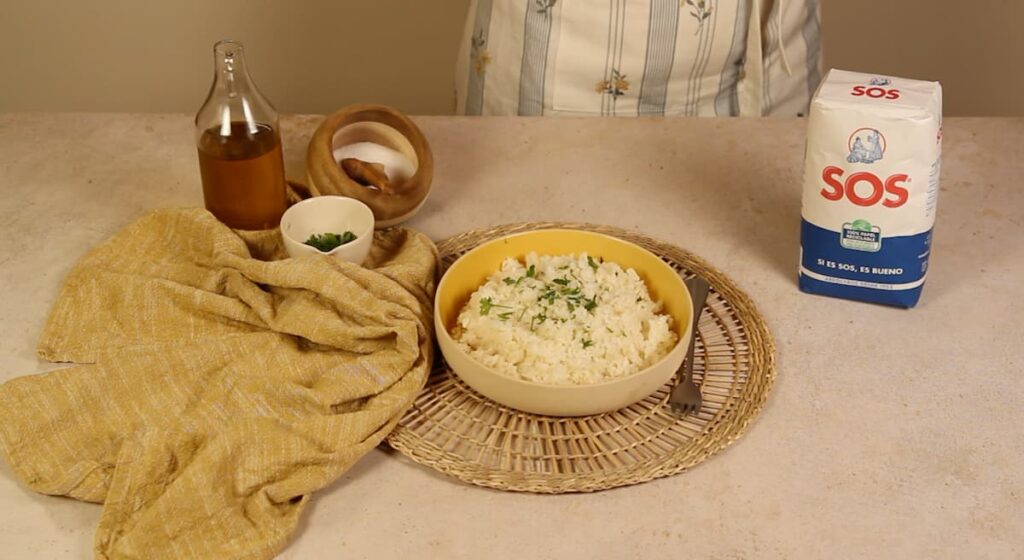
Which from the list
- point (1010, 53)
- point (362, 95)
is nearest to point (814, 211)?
point (1010, 53)

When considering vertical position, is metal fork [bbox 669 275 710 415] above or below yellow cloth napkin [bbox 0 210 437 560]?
below

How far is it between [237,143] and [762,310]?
63cm

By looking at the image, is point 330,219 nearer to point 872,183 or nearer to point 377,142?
point 377,142

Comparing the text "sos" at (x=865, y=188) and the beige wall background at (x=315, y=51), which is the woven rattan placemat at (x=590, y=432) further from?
the beige wall background at (x=315, y=51)

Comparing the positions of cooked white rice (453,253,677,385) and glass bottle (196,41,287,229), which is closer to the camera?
cooked white rice (453,253,677,385)

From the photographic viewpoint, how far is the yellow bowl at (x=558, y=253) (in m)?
1.06

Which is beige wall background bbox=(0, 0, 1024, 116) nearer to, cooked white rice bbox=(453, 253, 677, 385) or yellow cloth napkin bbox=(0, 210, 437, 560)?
yellow cloth napkin bbox=(0, 210, 437, 560)

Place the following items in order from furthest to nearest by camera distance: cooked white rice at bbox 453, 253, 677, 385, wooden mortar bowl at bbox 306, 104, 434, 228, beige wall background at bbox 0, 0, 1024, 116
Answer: beige wall background at bbox 0, 0, 1024, 116 < wooden mortar bowl at bbox 306, 104, 434, 228 < cooked white rice at bbox 453, 253, 677, 385

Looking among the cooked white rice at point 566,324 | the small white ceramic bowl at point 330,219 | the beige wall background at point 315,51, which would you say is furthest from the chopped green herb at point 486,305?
the beige wall background at point 315,51

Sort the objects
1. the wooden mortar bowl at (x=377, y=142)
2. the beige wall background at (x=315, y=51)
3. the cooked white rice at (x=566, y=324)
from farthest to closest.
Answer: the beige wall background at (x=315, y=51) < the wooden mortar bowl at (x=377, y=142) < the cooked white rice at (x=566, y=324)

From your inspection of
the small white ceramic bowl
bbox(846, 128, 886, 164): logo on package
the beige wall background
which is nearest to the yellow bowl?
the small white ceramic bowl

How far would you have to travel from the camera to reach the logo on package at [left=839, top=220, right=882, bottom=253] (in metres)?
1.20

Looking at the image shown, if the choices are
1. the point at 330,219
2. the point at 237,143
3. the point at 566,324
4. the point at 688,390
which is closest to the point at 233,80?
the point at 237,143

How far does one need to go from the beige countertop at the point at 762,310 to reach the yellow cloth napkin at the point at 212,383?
0.04 m
